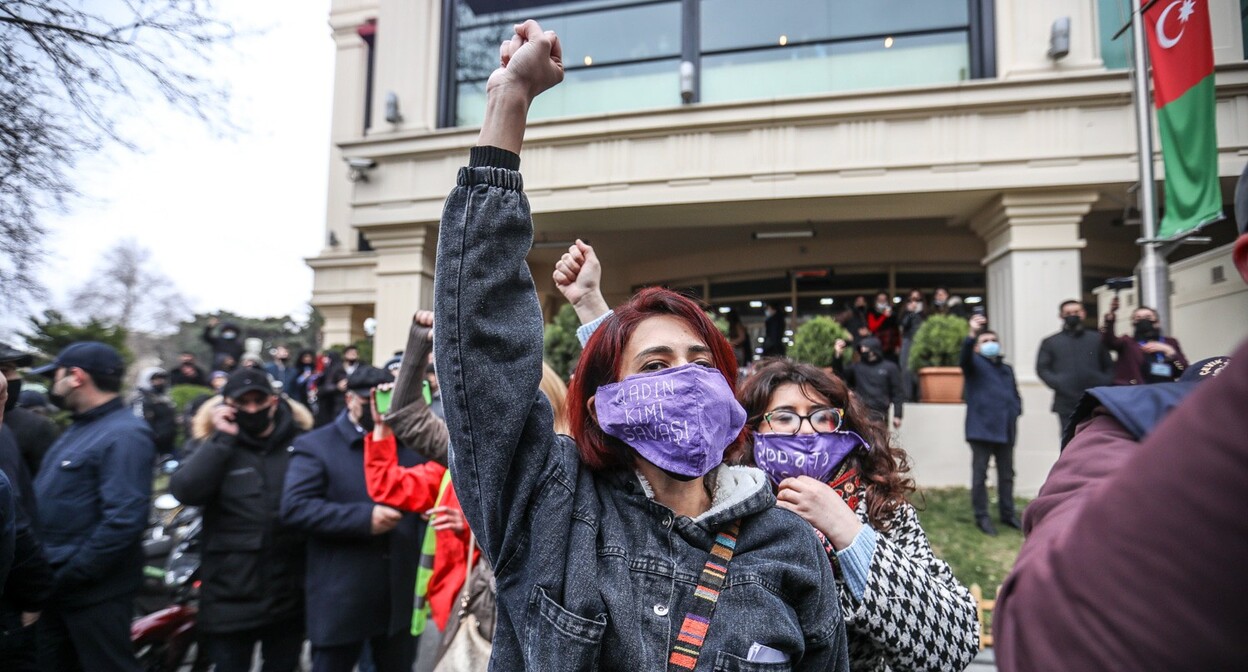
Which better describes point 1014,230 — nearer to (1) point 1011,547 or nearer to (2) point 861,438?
(1) point 1011,547

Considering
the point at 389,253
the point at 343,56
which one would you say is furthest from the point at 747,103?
the point at 343,56

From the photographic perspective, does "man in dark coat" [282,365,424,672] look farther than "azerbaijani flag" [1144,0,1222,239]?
No

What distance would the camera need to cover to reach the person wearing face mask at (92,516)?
3.18 m

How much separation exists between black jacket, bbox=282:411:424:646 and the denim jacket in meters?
2.54

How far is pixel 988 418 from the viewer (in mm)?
6742

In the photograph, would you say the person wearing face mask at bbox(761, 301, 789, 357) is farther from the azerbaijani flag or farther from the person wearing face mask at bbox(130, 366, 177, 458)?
the person wearing face mask at bbox(130, 366, 177, 458)

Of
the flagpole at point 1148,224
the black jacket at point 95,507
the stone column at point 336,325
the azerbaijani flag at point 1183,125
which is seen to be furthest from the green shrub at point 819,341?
the stone column at point 336,325

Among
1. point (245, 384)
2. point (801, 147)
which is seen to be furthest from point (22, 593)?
point (801, 147)

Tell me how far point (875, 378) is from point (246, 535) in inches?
267

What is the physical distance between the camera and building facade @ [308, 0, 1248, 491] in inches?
385

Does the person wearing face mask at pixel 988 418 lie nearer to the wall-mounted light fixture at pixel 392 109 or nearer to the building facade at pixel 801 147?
the building facade at pixel 801 147

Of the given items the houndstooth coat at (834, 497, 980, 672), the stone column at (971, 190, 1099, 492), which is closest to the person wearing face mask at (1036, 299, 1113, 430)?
the stone column at (971, 190, 1099, 492)

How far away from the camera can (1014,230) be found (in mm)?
9891

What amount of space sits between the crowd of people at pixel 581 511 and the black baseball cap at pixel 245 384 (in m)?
0.02
